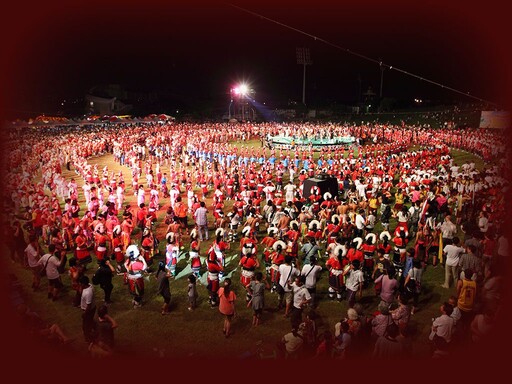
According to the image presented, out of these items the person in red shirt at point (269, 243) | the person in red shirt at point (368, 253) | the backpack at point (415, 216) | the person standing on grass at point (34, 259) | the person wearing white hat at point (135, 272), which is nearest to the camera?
the person wearing white hat at point (135, 272)

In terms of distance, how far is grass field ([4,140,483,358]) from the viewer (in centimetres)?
808

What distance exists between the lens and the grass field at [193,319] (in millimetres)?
8078

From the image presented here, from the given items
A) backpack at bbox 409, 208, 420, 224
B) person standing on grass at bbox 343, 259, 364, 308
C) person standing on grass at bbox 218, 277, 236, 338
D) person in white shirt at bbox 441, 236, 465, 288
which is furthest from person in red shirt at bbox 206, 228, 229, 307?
backpack at bbox 409, 208, 420, 224

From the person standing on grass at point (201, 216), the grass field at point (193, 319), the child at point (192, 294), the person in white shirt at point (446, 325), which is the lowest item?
the grass field at point (193, 319)

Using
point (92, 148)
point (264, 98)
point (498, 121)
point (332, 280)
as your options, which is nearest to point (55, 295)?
point (332, 280)

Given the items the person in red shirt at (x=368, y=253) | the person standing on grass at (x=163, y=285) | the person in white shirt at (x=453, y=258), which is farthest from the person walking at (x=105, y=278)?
the person in white shirt at (x=453, y=258)

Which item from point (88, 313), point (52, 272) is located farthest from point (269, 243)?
point (52, 272)

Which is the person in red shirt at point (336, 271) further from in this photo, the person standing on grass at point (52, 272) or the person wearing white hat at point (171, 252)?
the person standing on grass at point (52, 272)

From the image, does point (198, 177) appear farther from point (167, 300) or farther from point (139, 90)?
point (139, 90)

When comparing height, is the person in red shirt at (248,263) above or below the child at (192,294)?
above

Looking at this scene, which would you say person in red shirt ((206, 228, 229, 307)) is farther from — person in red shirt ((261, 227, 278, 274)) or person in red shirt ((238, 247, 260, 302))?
person in red shirt ((261, 227, 278, 274))

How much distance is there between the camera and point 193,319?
29.9 feet

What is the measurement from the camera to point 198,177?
66.4 ft

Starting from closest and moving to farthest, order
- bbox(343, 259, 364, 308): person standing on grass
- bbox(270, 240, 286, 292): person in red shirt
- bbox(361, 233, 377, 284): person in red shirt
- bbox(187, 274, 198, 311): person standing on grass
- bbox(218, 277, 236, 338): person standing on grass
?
bbox(218, 277, 236, 338): person standing on grass
bbox(343, 259, 364, 308): person standing on grass
bbox(187, 274, 198, 311): person standing on grass
bbox(270, 240, 286, 292): person in red shirt
bbox(361, 233, 377, 284): person in red shirt
